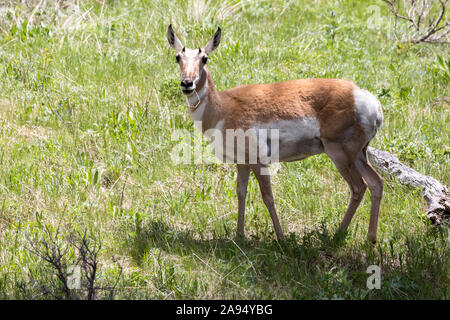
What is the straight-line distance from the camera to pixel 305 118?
595 cm

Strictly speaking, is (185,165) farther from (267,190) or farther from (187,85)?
(187,85)

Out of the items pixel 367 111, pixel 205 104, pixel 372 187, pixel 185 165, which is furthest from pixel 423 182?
pixel 185 165

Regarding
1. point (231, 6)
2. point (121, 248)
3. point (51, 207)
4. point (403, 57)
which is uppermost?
point (231, 6)

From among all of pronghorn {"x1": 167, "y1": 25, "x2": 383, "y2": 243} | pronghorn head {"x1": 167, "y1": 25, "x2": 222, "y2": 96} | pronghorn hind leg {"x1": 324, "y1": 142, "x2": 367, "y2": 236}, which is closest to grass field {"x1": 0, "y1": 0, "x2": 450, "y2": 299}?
pronghorn hind leg {"x1": 324, "y1": 142, "x2": 367, "y2": 236}

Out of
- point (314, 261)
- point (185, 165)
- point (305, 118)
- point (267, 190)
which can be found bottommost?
point (314, 261)

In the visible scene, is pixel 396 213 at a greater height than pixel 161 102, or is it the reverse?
pixel 161 102

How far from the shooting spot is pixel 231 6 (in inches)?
427

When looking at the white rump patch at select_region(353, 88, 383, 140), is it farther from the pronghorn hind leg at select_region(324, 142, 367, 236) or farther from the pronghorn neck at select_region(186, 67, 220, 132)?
the pronghorn neck at select_region(186, 67, 220, 132)

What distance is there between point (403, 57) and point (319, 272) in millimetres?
5846

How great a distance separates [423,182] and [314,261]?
1.75 meters

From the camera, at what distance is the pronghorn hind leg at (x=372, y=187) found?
6000mm

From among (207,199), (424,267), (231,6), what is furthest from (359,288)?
(231,6)

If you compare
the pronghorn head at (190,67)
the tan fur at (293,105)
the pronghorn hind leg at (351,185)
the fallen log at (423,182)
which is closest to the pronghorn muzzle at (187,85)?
the pronghorn head at (190,67)
